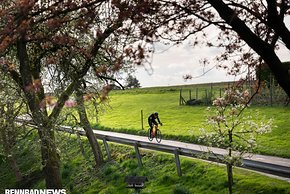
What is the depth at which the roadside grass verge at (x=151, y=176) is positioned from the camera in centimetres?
1286

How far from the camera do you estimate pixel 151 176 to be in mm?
16250

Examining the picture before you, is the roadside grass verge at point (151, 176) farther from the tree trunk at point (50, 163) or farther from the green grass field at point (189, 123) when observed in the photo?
the tree trunk at point (50, 163)

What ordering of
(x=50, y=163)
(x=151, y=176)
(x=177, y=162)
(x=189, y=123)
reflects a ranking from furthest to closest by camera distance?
1. (x=189, y=123)
2. (x=151, y=176)
3. (x=177, y=162)
4. (x=50, y=163)

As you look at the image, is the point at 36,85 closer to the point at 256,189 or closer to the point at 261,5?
the point at 261,5

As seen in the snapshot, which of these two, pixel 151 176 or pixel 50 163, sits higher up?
pixel 50 163

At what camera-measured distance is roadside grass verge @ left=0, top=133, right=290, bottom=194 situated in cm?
1286

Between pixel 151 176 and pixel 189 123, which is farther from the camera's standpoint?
pixel 189 123

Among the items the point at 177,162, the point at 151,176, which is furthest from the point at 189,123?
the point at 177,162

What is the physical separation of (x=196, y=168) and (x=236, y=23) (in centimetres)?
1021

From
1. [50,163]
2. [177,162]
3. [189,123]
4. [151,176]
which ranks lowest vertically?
[151,176]

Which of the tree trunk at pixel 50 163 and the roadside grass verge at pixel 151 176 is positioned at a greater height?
the tree trunk at pixel 50 163

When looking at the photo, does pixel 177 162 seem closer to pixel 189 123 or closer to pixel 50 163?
pixel 50 163

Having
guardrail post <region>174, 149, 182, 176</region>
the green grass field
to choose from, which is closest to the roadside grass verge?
guardrail post <region>174, 149, 182, 176</region>

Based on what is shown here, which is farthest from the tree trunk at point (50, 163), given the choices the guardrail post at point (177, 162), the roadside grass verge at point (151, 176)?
the guardrail post at point (177, 162)
